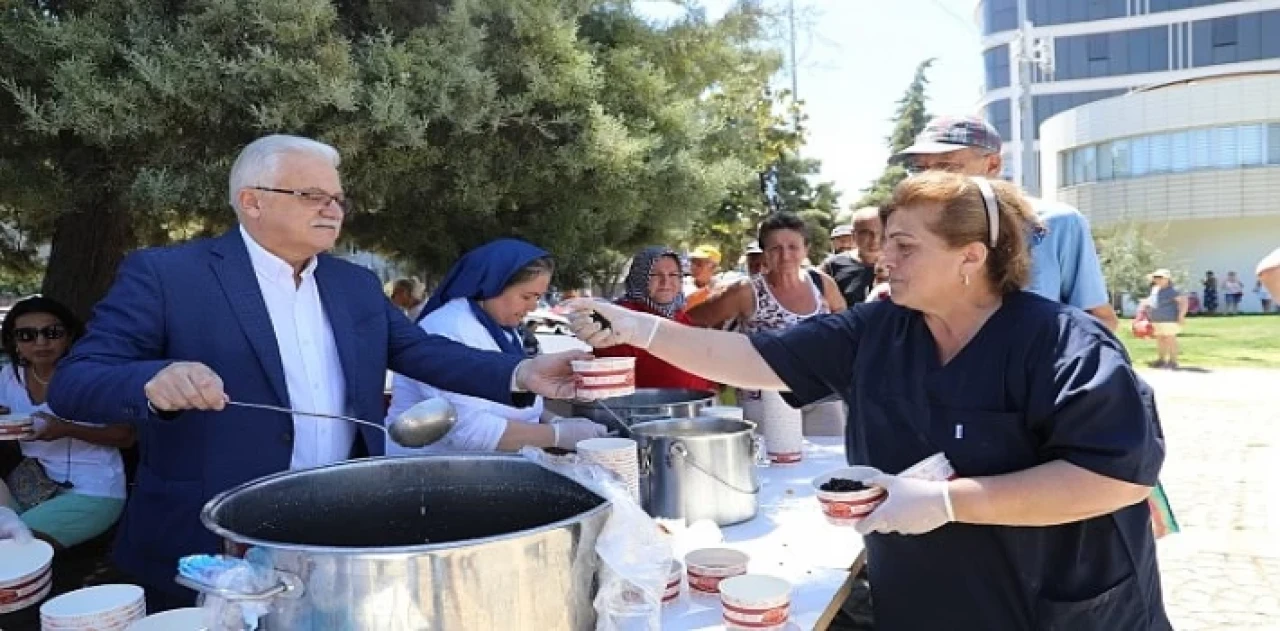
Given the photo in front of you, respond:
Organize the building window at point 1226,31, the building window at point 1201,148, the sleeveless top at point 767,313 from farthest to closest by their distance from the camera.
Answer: the building window at point 1226,31 < the building window at point 1201,148 < the sleeveless top at point 767,313

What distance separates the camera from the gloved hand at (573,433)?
2391 mm

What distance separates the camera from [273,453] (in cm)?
176

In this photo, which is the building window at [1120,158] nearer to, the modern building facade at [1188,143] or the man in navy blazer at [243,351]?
the modern building facade at [1188,143]

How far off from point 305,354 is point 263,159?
0.41 metres

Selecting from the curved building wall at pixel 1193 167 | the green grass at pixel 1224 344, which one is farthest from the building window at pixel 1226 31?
the green grass at pixel 1224 344

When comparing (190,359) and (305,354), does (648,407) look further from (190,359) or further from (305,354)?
(190,359)

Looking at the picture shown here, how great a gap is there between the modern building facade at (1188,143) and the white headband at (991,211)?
24.3 meters

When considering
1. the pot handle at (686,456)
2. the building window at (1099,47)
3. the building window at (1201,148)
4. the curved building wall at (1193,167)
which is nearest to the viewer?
the pot handle at (686,456)

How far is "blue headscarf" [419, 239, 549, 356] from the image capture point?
2695 mm

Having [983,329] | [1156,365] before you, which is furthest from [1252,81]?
[983,329]

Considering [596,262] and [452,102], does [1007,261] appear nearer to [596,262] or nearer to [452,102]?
[452,102]

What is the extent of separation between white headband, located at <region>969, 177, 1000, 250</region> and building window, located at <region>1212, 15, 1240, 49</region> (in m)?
40.3

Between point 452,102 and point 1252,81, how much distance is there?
30612 mm

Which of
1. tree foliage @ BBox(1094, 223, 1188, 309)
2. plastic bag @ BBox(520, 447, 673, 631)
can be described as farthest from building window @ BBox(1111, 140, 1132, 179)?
plastic bag @ BBox(520, 447, 673, 631)
